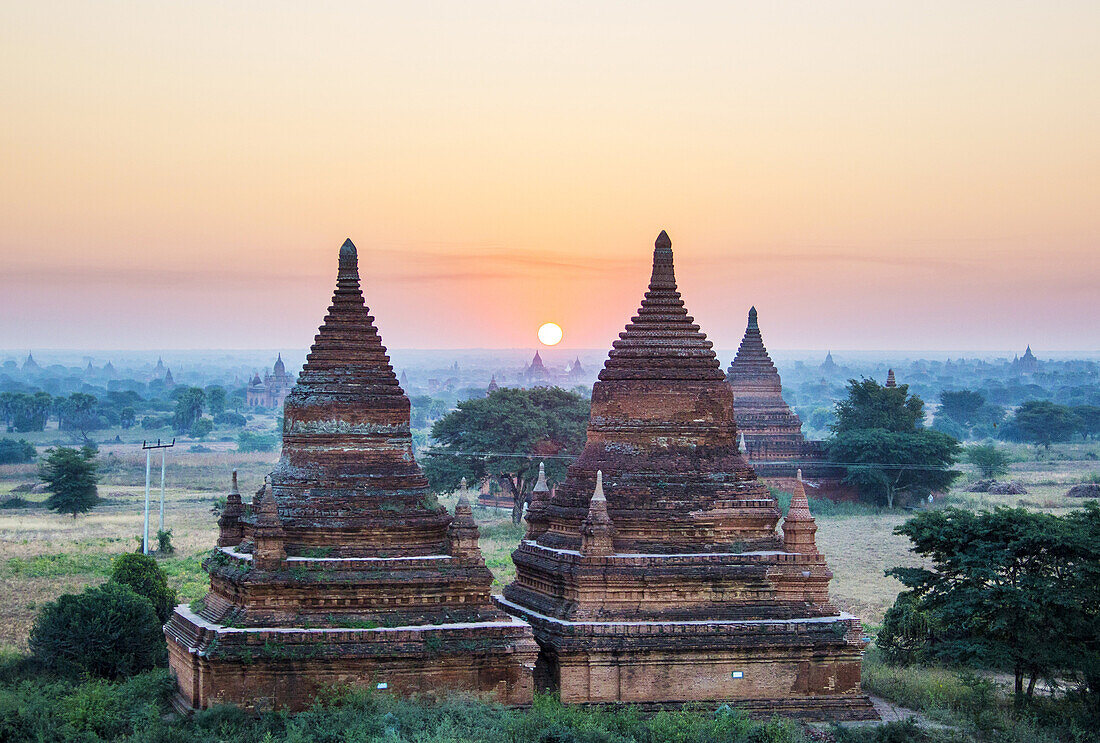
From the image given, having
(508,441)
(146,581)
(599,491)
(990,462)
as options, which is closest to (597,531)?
(599,491)

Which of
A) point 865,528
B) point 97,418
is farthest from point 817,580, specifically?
point 97,418

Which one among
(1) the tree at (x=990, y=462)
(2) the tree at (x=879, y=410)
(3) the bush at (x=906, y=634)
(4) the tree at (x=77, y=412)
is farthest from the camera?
(4) the tree at (x=77, y=412)

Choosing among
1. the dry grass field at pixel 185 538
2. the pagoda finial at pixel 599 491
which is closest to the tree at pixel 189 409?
the dry grass field at pixel 185 538

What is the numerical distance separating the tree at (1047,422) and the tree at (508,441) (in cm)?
4777

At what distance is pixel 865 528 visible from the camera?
55750 mm

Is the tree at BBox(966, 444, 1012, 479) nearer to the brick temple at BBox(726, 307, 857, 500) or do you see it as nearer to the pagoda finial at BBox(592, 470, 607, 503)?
the brick temple at BBox(726, 307, 857, 500)

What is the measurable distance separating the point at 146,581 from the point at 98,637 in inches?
201

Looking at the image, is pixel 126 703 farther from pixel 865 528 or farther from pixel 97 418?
pixel 97 418

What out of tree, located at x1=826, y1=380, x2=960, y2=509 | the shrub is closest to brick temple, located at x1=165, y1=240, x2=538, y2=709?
the shrub

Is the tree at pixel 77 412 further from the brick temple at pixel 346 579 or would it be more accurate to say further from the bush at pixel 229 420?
the brick temple at pixel 346 579

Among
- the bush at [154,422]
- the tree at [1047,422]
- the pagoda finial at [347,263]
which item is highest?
the pagoda finial at [347,263]

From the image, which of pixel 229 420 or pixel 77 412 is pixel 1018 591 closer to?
pixel 77 412

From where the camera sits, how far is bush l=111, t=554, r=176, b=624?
30.5 metres

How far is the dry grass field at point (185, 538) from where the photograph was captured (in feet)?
128
